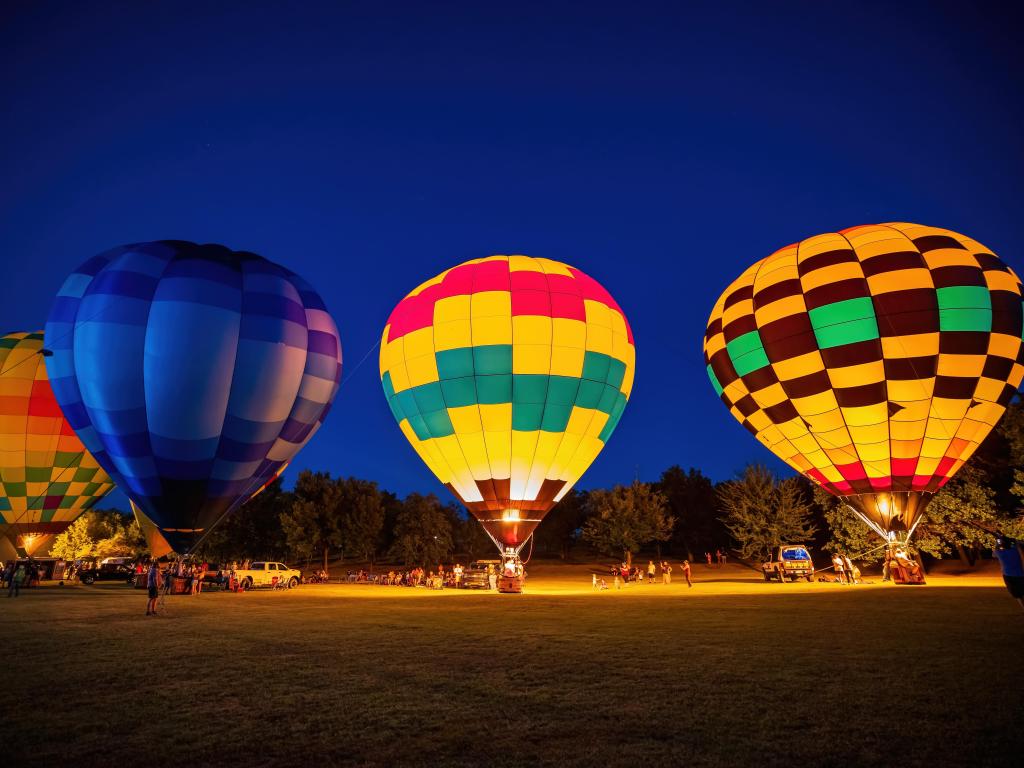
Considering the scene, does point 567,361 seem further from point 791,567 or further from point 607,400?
point 791,567

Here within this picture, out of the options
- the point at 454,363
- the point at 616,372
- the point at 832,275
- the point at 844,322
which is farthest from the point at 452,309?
the point at 844,322

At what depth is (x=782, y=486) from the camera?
38875 millimetres

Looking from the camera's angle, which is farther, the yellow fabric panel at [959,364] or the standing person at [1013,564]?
the yellow fabric panel at [959,364]

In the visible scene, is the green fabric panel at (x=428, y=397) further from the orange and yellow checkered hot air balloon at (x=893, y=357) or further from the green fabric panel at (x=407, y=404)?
the orange and yellow checkered hot air balloon at (x=893, y=357)

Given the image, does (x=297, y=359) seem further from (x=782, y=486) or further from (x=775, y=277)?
(x=782, y=486)

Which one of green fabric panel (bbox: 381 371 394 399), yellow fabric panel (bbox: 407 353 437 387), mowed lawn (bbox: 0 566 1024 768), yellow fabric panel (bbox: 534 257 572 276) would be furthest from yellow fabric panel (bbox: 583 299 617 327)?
mowed lawn (bbox: 0 566 1024 768)

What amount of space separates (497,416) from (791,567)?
654 inches

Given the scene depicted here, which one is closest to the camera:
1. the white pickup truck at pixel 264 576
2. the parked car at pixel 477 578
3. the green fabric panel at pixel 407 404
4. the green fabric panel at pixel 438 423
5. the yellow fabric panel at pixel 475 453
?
the yellow fabric panel at pixel 475 453

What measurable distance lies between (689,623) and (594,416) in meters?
10.7

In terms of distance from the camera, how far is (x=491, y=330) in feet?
61.3

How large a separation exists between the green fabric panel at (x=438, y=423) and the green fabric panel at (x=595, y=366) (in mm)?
4885

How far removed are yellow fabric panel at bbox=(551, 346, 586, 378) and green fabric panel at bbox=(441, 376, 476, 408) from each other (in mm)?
2730

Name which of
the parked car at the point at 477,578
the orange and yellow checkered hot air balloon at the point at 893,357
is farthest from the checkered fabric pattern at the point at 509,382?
the orange and yellow checkered hot air balloon at the point at 893,357

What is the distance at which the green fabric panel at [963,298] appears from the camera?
16938mm
